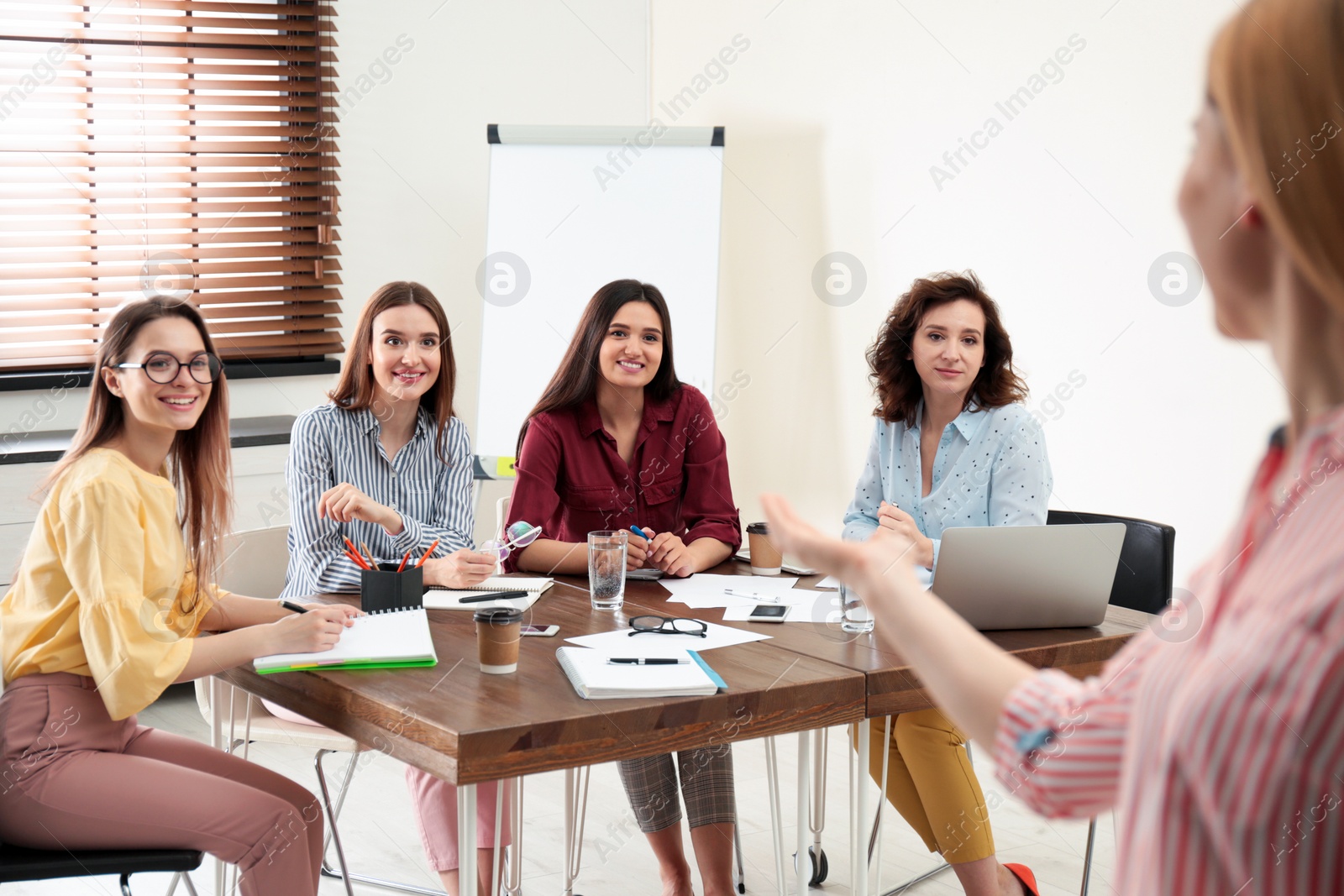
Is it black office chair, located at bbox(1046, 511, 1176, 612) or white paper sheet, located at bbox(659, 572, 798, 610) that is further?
black office chair, located at bbox(1046, 511, 1176, 612)

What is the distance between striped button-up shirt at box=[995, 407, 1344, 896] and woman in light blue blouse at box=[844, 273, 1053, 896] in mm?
→ 1435

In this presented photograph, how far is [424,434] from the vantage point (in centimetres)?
251

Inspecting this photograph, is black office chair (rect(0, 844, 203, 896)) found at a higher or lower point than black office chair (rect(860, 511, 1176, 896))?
lower

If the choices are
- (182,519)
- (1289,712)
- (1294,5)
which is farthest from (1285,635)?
(182,519)

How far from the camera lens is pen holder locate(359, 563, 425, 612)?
1970 mm

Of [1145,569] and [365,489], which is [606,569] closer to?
[365,489]

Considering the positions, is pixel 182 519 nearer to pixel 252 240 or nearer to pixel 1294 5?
pixel 1294 5

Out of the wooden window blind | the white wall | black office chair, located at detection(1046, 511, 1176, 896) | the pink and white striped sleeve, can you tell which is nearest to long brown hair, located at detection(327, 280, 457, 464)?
black office chair, located at detection(1046, 511, 1176, 896)

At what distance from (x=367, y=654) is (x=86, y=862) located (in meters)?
0.45

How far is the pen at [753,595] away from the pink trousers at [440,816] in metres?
0.56

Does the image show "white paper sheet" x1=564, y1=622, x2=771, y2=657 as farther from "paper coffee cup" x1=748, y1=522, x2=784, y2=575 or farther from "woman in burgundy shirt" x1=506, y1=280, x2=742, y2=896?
"woman in burgundy shirt" x1=506, y1=280, x2=742, y2=896

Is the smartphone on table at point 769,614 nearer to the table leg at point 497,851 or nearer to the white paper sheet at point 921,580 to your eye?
the white paper sheet at point 921,580

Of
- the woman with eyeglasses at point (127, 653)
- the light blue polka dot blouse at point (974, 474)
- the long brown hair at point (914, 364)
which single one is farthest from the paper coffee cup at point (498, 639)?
the long brown hair at point (914, 364)

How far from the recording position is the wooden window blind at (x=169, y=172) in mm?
3732
